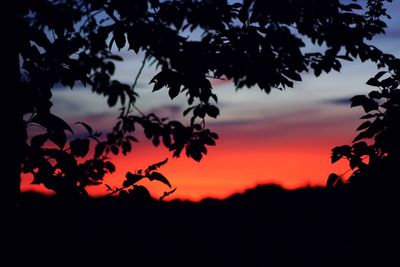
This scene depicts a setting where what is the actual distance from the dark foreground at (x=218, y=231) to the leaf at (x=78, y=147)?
343mm

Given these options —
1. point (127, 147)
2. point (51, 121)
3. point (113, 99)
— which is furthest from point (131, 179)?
point (113, 99)

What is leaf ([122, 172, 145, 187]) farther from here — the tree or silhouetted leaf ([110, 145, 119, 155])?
silhouetted leaf ([110, 145, 119, 155])

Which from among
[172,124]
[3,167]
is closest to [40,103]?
[3,167]

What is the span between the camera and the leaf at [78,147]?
2844 millimetres

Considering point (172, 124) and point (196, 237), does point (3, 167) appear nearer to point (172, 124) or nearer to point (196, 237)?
point (172, 124)

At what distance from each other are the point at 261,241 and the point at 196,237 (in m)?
1.03

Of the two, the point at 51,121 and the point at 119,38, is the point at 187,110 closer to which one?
the point at 119,38

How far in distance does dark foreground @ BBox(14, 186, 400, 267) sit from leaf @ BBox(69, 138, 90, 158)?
343 millimetres

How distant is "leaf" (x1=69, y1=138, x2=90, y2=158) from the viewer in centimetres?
284

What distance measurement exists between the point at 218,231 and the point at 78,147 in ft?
13.9

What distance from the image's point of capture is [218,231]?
666 centimetres

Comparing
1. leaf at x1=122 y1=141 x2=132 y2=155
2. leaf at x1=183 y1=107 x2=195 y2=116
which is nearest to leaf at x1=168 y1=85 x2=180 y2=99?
leaf at x1=183 y1=107 x2=195 y2=116

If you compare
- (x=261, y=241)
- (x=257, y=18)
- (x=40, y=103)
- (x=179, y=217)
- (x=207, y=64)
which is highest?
(x=257, y=18)

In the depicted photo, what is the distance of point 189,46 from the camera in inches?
121
